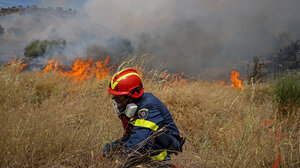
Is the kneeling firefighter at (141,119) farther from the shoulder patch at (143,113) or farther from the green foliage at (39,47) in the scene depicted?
the green foliage at (39,47)

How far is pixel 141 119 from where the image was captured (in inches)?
64.7

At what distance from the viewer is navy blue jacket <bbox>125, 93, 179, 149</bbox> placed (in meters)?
1.58

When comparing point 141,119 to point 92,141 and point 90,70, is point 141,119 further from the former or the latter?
point 90,70

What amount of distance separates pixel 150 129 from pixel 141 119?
0.37 feet

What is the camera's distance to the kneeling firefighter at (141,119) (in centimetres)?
161

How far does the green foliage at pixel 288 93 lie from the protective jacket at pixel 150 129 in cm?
307

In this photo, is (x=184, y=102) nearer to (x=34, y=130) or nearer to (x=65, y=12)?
(x=34, y=130)

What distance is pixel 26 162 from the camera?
5.73 ft

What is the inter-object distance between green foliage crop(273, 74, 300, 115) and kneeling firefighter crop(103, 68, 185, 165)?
3.13m

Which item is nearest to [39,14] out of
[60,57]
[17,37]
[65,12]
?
[65,12]

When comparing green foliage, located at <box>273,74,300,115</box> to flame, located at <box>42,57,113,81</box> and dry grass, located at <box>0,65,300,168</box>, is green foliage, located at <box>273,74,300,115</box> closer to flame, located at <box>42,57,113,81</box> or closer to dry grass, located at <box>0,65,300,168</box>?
dry grass, located at <box>0,65,300,168</box>

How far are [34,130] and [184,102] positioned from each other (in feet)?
9.44

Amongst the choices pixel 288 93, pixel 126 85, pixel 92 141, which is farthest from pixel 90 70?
pixel 288 93

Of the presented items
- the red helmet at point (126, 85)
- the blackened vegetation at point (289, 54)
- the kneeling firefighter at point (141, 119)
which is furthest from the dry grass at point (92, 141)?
the blackened vegetation at point (289, 54)
